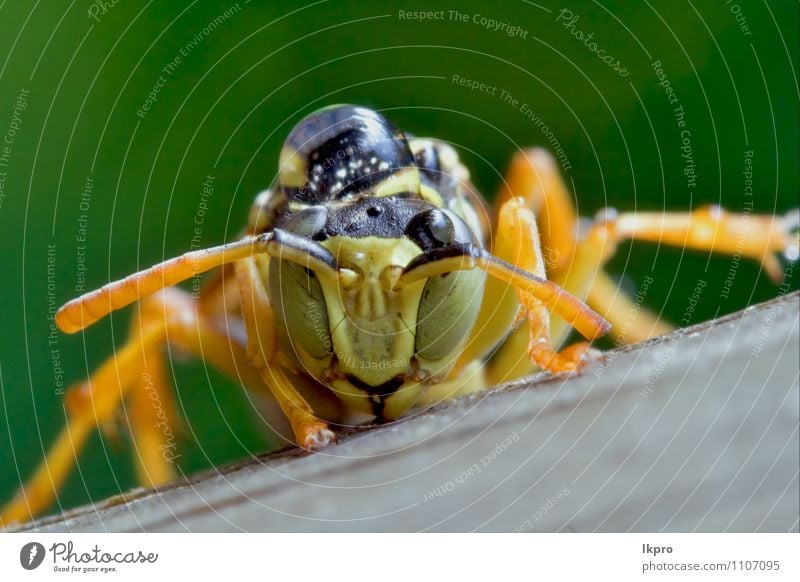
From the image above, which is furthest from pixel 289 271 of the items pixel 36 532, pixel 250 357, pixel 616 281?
pixel 616 281

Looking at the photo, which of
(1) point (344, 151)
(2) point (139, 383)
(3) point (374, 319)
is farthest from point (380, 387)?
(2) point (139, 383)

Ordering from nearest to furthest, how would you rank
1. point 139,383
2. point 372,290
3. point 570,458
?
point 570,458
point 372,290
point 139,383

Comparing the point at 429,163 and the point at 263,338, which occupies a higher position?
the point at 429,163

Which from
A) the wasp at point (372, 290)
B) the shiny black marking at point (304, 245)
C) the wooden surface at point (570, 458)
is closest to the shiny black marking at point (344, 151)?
the wasp at point (372, 290)

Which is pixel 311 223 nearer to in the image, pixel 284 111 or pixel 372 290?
pixel 372 290

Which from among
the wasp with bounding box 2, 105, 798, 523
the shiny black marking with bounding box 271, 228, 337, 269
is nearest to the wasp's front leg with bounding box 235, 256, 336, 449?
the wasp with bounding box 2, 105, 798, 523

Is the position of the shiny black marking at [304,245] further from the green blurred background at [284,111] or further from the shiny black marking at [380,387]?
the green blurred background at [284,111]
